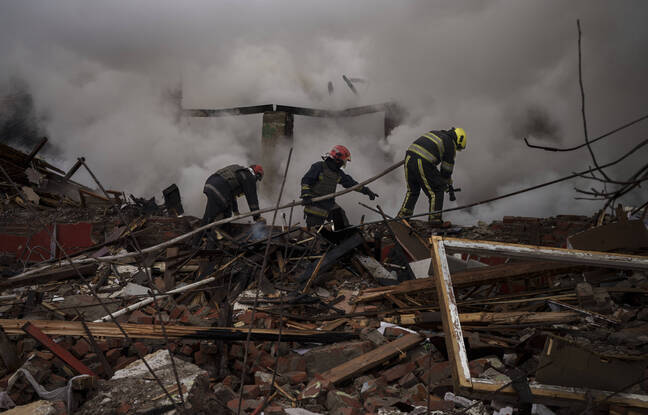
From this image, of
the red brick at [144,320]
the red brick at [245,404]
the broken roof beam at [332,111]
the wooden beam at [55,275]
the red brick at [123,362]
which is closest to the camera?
the red brick at [245,404]

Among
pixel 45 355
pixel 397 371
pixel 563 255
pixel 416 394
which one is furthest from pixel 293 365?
pixel 563 255

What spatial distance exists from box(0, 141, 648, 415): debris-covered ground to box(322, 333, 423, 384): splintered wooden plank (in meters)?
0.01

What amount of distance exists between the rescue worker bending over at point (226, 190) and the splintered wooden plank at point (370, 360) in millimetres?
4092

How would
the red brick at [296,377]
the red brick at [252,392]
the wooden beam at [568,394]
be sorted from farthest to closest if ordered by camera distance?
1. the red brick at [296,377]
2. the red brick at [252,392]
3. the wooden beam at [568,394]

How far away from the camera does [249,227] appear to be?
6562mm

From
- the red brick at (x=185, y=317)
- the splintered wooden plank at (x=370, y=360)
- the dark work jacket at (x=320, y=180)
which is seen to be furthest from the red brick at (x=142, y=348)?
the dark work jacket at (x=320, y=180)

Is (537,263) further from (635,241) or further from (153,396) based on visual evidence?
(153,396)

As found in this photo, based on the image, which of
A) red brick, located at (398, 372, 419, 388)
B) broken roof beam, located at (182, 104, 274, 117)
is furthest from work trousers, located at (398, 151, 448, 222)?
broken roof beam, located at (182, 104, 274, 117)

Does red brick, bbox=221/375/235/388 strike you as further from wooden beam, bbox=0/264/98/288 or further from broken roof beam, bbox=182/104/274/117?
broken roof beam, bbox=182/104/274/117

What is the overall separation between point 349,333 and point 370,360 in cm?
48

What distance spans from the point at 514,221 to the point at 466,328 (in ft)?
13.0

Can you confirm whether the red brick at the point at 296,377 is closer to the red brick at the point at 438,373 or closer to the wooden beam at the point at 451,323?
the red brick at the point at 438,373

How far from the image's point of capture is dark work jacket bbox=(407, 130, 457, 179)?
671 centimetres

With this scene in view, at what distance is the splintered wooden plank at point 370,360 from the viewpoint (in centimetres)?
282
